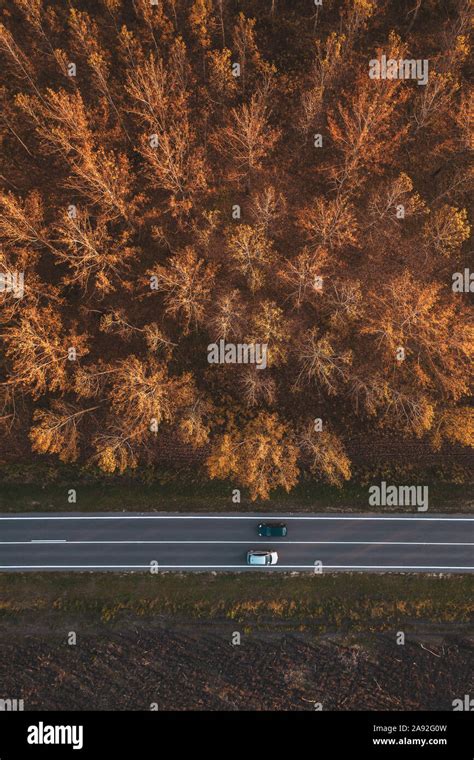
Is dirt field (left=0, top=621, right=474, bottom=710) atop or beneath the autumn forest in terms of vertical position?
beneath

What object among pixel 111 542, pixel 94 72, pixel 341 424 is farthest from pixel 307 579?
pixel 94 72

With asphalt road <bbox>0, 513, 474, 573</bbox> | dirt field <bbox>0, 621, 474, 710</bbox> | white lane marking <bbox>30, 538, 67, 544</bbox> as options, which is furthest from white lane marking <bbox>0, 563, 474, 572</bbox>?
dirt field <bbox>0, 621, 474, 710</bbox>

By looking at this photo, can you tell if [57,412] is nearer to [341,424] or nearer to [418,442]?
[341,424]

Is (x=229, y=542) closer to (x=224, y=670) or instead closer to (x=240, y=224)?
(x=224, y=670)

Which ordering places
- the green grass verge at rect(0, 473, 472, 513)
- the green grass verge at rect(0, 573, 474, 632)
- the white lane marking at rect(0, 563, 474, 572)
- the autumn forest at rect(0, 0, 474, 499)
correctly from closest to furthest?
the autumn forest at rect(0, 0, 474, 499) → the green grass verge at rect(0, 573, 474, 632) → the white lane marking at rect(0, 563, 474, 572) → the green grass verge at rect(0, 473, 472, 513)

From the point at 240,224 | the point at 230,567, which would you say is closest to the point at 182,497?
the point at 230,567

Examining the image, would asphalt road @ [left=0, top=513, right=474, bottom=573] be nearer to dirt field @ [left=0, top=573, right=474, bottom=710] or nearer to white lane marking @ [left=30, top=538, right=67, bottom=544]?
white lane marking @ [left=30, top=538, right=67, bottom=544]

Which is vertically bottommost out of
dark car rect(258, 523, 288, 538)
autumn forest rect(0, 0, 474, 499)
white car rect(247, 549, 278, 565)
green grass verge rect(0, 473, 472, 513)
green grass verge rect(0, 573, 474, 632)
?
green grass verge rect(0, 573, 474, 632)
